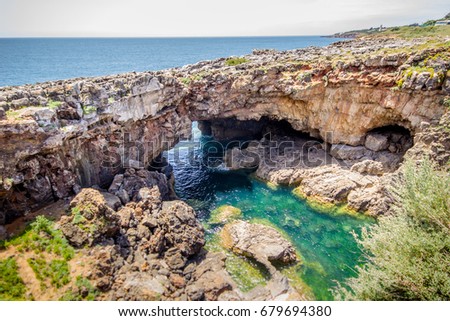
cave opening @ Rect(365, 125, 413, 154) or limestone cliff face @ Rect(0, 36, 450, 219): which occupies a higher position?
limestone cliff face @ Rect(0, 36, 450, 219)

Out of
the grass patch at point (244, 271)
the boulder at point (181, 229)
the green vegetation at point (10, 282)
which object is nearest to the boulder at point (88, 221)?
the green vegetation at point (10, 282)

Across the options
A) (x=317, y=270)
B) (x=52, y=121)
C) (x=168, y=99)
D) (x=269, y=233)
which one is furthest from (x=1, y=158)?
(x=317, y=270)

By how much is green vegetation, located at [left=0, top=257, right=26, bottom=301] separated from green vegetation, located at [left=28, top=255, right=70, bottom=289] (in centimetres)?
83

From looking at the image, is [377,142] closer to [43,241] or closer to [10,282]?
[43,241]

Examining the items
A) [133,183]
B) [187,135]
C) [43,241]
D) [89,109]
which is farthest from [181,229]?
[187,135]

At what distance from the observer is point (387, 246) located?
16859 millimetres

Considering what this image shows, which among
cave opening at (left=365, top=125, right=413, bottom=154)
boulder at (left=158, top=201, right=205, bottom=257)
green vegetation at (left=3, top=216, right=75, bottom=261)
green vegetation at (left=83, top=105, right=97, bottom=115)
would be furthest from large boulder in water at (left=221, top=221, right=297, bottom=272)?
cave opening at (left=365, top=125, right=413, bottom=154)

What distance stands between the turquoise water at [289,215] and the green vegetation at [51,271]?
45.7ft

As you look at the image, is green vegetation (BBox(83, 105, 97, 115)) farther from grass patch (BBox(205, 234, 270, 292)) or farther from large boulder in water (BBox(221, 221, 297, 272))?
large boulder in water (BBox(221, 221, 297, 272))

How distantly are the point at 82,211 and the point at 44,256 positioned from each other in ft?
12.1

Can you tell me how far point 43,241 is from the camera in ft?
59.6

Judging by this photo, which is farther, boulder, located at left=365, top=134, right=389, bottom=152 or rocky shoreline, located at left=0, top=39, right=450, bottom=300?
boulder, located at left=365, top=134, right=389, bottom=152

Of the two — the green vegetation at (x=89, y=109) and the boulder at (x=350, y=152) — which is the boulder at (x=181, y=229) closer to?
the green vegetation at (x=89, y=109)

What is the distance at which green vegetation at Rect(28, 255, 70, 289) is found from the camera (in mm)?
16094
